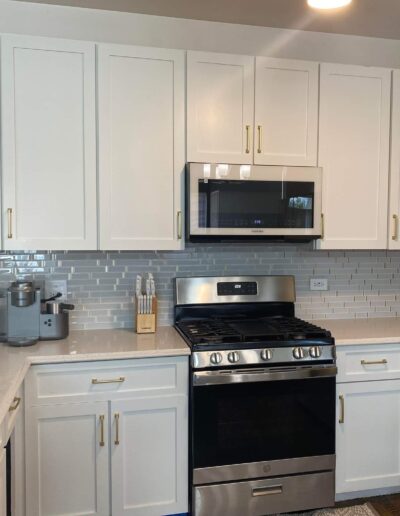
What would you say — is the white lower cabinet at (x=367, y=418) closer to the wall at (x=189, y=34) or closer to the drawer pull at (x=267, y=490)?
the drawer pull at (x=267, y=490)

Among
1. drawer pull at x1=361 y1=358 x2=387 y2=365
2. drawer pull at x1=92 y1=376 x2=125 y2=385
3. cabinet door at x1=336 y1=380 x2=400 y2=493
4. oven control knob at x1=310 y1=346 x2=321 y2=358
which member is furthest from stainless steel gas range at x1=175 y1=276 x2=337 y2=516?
drawer pull at x1=92 y1=376 x2=125 y2=385

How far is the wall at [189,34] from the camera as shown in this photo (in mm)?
2463

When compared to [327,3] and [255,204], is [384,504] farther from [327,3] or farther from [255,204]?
[327,3]

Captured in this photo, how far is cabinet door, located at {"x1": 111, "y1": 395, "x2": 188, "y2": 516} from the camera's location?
2.14 m

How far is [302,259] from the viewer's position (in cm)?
293

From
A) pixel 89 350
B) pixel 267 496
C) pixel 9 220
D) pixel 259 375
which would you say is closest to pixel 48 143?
pixel 9 220

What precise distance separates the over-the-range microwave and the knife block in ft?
1.48

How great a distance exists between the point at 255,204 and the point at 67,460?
1.54 metres

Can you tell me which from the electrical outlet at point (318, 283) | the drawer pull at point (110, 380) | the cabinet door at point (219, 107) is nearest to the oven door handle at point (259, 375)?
the drawer pull at point (110, 380)

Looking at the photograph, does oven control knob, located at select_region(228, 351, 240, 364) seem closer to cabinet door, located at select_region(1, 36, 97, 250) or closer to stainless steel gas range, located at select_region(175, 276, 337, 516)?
stainless steel gas range, located at select_region(175, 276, 337, 516)

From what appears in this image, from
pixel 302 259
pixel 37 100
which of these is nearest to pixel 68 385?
pixel 37 100

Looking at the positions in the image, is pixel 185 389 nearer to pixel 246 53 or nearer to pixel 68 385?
pixel 68 385

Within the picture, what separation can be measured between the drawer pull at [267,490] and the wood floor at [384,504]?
424mm

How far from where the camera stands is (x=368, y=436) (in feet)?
7.98
